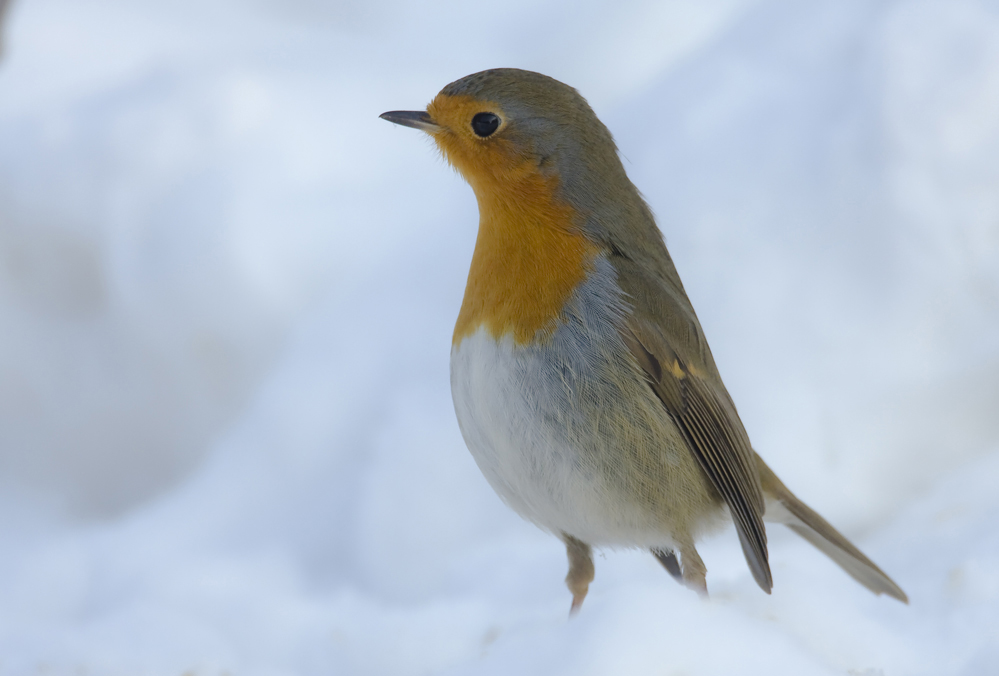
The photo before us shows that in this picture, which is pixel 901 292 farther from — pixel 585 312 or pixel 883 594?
pixel 585 312

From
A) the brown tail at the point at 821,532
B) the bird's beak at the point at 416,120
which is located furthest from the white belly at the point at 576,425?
the brown tail at the point at 821,532

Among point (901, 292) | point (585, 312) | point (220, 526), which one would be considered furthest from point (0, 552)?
point (901, 292)

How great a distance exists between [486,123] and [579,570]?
108 cm

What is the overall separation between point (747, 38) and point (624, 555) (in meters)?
2.00

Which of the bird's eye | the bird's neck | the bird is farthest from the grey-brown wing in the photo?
the bird's eye

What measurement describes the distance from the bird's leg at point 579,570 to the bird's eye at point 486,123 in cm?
98

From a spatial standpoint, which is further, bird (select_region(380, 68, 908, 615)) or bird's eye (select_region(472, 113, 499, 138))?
bird's eye (select_region(472, 113, 499, 138))

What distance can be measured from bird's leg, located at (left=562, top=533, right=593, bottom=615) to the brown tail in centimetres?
48

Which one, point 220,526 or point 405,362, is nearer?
point 220,526

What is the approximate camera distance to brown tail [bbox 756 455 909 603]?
2.30 meters

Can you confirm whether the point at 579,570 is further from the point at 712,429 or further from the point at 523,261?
the point at 523,261

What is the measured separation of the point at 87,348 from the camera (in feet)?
10.8

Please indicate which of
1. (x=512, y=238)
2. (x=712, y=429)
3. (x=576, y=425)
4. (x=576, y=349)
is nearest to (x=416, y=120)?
(x=512, y=238)

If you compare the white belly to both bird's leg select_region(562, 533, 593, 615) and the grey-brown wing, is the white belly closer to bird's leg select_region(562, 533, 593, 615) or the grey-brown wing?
the grey-brown wing
